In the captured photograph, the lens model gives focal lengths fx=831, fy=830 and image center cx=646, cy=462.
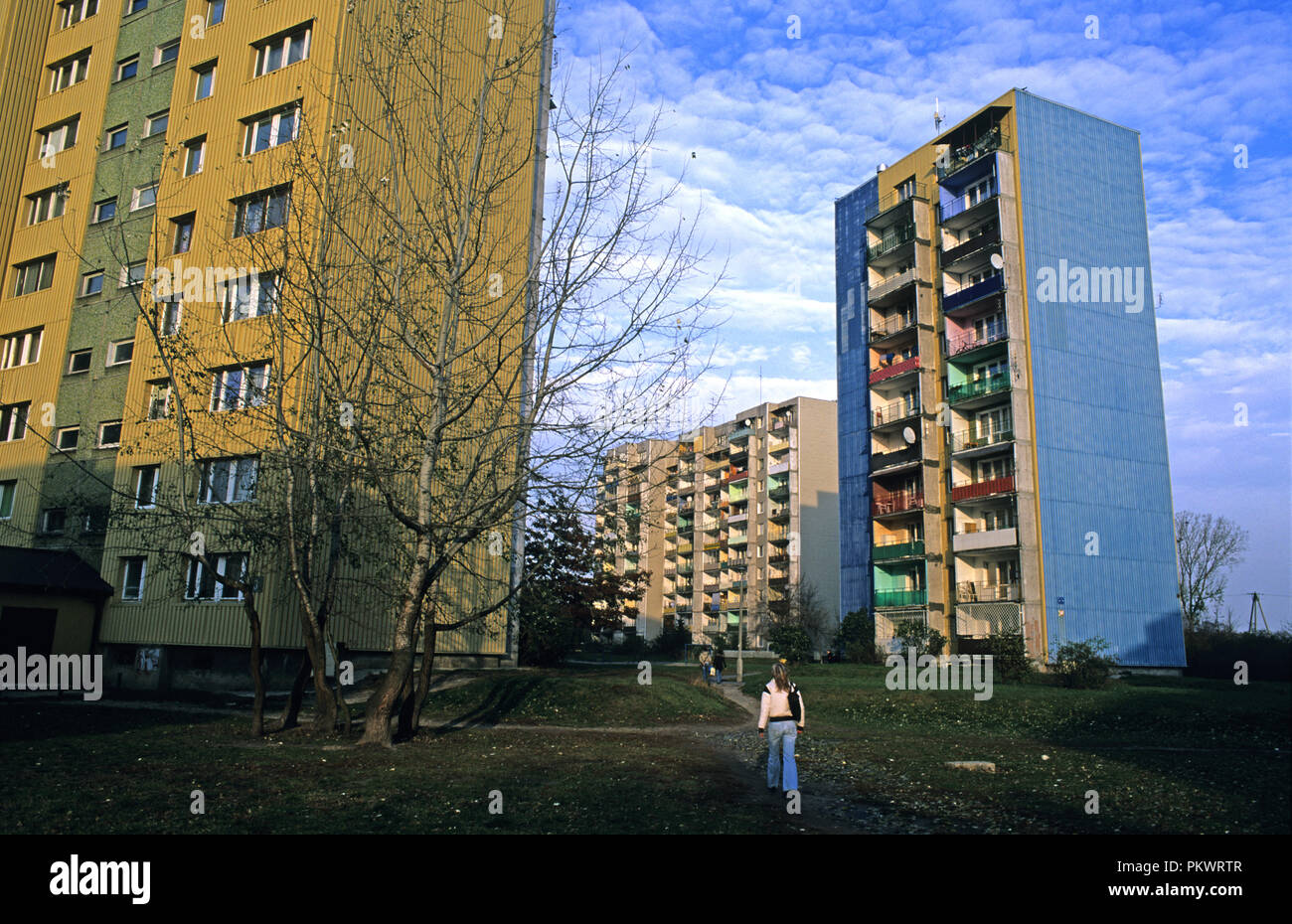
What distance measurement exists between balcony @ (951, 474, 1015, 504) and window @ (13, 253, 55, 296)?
147 feet

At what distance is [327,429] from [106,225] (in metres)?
25.7

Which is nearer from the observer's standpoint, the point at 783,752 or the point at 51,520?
the point at 783,752

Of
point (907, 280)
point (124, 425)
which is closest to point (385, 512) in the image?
point (124, 425)

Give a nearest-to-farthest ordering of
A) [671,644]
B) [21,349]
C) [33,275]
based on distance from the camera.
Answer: [21,349] < [33,275] < [671,644]

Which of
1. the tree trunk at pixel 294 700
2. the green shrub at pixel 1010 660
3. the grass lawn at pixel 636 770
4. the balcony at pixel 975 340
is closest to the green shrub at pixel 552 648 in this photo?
the grass lawn at pixel 636 770

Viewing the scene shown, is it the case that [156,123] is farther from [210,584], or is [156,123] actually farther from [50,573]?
[210,584]

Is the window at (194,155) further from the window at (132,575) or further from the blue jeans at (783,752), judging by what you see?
the blue jeans at (783,752)

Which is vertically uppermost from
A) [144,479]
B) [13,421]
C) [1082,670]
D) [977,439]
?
[977,439]

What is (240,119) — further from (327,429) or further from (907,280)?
(907,280)

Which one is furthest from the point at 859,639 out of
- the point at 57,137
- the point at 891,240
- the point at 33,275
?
the point at 57,137

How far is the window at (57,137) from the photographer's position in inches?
1463

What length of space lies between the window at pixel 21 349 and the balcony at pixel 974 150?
47.5 meters

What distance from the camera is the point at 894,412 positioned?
5259 centimetres

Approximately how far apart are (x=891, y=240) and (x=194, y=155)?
133 ft
